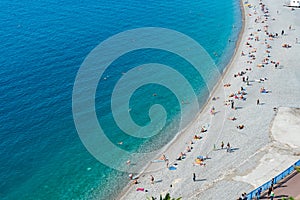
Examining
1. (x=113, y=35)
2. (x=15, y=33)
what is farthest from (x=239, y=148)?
(x=15, y=33)

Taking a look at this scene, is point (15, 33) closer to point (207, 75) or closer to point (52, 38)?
point (52, 38)

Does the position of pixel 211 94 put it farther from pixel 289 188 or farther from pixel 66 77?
pixel 289 188

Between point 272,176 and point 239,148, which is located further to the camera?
point 239,148

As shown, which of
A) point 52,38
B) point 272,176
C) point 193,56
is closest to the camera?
point 272,176

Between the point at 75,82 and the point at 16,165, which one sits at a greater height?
the point at 75,82

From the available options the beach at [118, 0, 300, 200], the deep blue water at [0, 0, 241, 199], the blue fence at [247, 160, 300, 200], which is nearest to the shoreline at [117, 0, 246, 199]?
the beach at [118, 0, 300, 200]

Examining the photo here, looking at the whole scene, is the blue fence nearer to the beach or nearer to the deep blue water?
the beach
